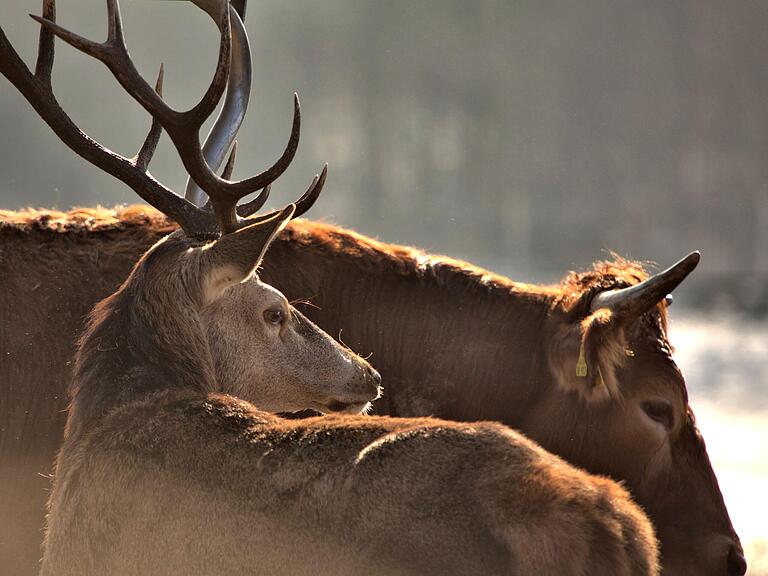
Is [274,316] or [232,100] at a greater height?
[232,100]

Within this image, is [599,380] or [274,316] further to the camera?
[599,380]

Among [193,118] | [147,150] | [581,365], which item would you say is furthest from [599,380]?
[147,150]

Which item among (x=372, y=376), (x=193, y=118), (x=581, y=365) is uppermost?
(x=193, y=118)

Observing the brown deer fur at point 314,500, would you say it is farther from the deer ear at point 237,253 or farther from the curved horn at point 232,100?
the curved horn at point 232,100

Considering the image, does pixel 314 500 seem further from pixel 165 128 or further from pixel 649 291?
pixel 649 291

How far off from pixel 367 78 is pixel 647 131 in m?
4.48

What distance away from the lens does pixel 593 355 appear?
16.0 feet

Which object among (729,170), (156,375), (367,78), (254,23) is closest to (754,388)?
(729,170)

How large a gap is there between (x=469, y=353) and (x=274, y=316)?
1184 mm

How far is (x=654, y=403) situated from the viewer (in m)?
4.99

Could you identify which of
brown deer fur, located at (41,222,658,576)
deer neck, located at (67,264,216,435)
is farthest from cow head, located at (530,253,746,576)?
brown deer fur, located at (41,222,658,576)

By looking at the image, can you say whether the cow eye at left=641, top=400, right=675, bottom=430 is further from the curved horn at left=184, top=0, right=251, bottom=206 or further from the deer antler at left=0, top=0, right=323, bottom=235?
the curved horn at left=184, top=0, right=251, bottom=206

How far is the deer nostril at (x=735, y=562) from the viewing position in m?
4.82

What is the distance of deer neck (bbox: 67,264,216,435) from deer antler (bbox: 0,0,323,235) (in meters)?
0.37
